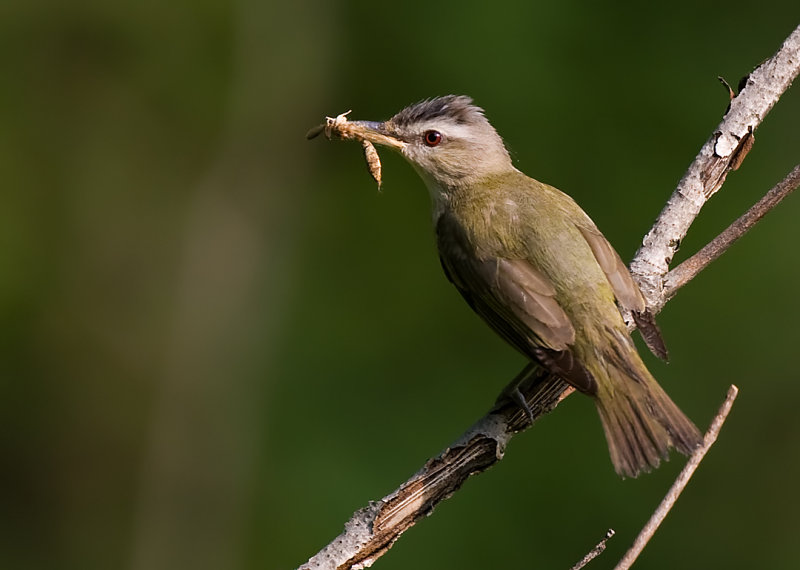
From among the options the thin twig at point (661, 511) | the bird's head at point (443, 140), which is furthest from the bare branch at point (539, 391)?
the bird's head at point (443, 140)

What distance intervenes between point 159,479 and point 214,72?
366 centimetres

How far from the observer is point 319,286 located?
9312 mm

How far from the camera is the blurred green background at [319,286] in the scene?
24.8 ft

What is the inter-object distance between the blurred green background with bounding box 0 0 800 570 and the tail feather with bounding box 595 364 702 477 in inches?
121

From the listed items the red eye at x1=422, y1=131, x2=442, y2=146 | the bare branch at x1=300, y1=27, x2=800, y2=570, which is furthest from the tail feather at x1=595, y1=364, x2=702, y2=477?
the red eye at x1=422, y1=131, x2=442, y2=146

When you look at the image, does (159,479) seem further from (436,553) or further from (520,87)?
(520,87)

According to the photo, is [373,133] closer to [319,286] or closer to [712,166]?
[712,166]

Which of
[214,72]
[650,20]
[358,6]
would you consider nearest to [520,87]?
[650,20]

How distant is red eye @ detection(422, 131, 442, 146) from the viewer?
543 centimetres

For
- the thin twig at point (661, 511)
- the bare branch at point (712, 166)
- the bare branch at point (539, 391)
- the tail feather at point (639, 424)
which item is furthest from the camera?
the bare branch at point (712, 166)

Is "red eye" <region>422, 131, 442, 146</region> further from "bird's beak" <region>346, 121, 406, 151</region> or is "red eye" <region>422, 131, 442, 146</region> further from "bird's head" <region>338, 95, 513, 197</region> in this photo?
"bird's beak" <region>346, 121, 406, 151</region>

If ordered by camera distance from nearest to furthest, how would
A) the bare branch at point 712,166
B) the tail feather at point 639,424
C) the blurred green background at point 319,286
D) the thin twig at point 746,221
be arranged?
the tail feather at point 639,424 < the thin twig at point 746,221 < the bare branch at point 712,166 < the blurred green background at point 319,286

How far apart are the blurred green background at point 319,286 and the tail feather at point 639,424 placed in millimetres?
3065

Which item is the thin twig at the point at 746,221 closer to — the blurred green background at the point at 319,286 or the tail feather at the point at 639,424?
the tail feather at the point at 639,424
